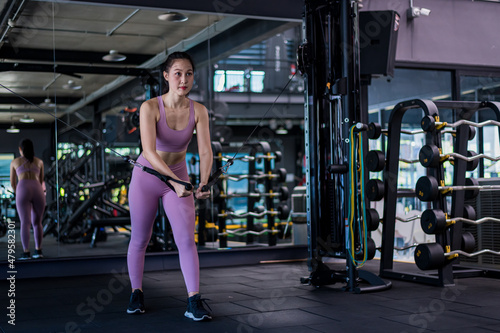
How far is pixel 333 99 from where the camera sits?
454 cm

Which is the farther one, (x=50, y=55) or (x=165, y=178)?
(x=50, y=55)

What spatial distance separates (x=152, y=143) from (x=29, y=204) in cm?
313

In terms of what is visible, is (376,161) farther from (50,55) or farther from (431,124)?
(50,55)

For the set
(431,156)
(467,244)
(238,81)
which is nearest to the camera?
(431,156)

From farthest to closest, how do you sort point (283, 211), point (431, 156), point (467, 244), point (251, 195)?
point (283, 211) → point (251, 195) → point (467, 244) → point (431, 156)

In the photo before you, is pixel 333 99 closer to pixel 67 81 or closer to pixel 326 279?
pixel 326 279

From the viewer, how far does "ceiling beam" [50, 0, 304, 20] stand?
5809 mm

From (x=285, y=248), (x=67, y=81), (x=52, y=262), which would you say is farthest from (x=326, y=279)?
(x=67, y=81)

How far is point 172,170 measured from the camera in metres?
3.44

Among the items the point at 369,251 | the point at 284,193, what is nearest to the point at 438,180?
the point at 369,251

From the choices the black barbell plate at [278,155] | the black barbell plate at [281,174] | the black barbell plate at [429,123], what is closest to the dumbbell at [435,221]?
the black barbell plate at [429,123]

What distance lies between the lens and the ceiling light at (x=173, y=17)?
6074 millimetres

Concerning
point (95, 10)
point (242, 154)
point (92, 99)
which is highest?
point (95, 10)

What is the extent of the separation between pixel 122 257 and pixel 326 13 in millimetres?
3015
